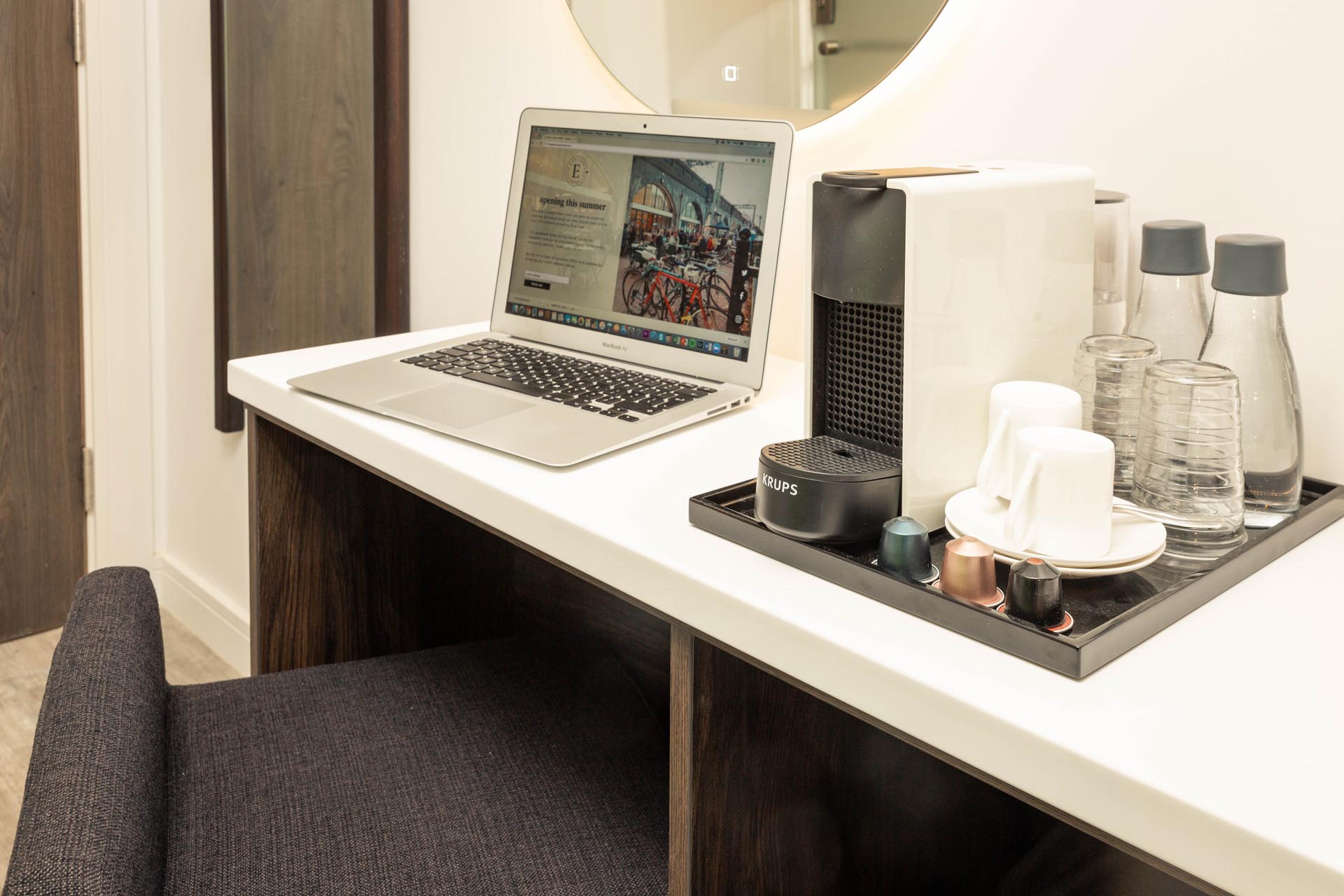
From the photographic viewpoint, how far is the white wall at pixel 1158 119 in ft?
2.74

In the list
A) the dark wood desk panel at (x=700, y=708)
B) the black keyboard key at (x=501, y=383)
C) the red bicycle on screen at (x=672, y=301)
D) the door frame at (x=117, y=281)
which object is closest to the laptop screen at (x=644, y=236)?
the red bicycle on screen at (x=672, y=301)

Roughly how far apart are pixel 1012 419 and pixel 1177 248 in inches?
7.4

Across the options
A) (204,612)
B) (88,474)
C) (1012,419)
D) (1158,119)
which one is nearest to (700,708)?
(1012,419)

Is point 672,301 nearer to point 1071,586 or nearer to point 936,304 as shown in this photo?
point 936,304

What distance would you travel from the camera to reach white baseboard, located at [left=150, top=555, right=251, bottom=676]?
2.29 m

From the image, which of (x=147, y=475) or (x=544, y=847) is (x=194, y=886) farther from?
(x=147, y=475)

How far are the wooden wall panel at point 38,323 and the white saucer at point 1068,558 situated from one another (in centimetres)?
213

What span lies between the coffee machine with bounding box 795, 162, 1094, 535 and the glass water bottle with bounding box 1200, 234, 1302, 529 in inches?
4.2

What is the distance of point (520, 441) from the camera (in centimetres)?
93

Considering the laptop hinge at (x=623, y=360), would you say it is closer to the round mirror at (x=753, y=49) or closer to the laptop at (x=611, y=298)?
the laptop at (x=611, y=298)

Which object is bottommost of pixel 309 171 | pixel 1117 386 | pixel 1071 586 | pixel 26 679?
pixel 26 679

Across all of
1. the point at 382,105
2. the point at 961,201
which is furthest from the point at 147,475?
the point at 961,201

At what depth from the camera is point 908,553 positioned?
2.10 feet

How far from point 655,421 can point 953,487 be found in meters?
0.32
